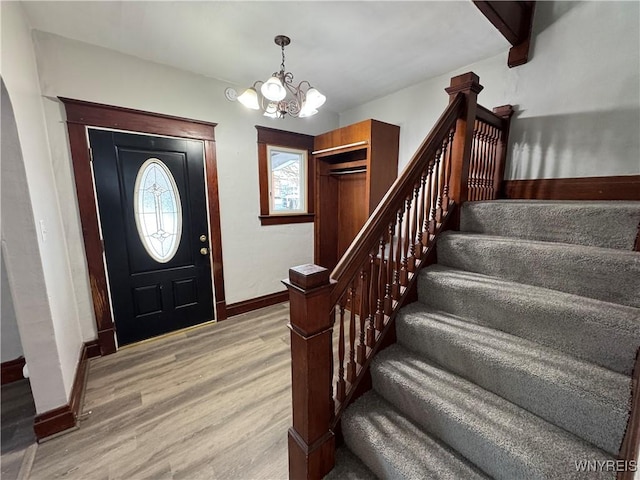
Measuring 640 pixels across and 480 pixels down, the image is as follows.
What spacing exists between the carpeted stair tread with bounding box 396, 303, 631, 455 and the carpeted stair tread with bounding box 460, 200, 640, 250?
692 millimetres

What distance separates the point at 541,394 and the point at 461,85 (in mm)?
1732

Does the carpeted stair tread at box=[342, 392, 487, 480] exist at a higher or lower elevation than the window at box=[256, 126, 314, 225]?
lower

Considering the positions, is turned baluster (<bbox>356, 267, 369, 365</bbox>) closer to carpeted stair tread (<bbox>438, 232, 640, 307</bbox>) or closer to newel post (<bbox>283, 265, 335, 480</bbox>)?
newel post (<bbox>283, 265, 335, 480</bbox>)

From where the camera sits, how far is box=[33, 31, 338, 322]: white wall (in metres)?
2.07

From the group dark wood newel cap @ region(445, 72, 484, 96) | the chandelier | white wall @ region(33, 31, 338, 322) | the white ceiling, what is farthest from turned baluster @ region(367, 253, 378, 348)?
→ white wall @ region(33, 31, 338, 322)

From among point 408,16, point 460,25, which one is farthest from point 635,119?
point 408,16

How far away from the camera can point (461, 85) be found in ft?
5.44

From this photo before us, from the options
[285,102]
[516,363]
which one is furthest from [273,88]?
[516,363]

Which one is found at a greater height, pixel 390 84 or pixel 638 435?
pixel 390 84

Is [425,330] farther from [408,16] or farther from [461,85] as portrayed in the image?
[408,16]

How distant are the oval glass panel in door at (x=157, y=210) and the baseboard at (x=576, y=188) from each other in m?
3.22

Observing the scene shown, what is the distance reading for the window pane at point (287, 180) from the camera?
333 centimetres

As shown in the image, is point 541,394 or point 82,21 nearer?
point 541,394

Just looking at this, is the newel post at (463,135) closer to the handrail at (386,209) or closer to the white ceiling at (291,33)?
the handrail at (386,209)
